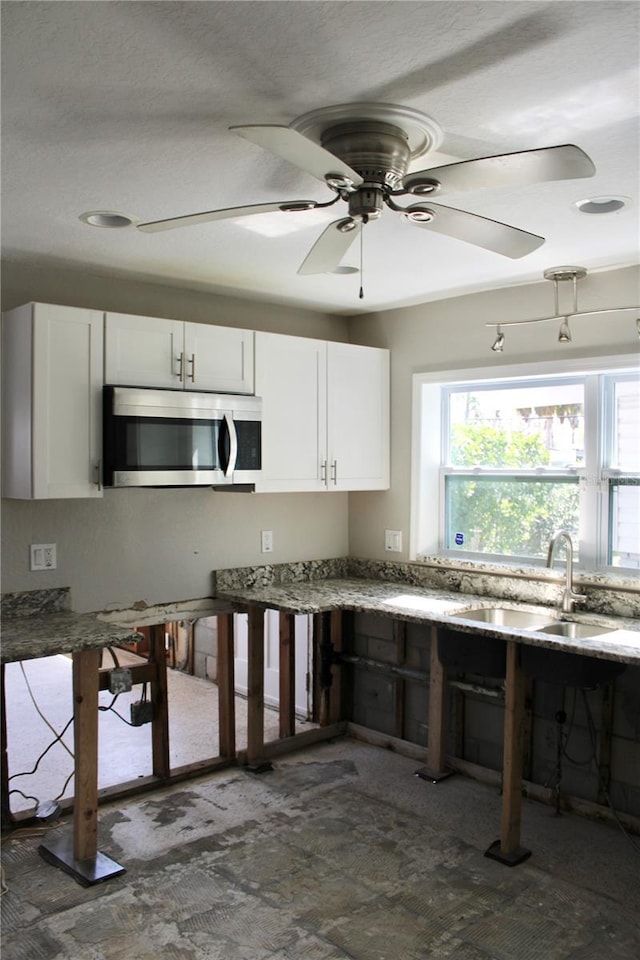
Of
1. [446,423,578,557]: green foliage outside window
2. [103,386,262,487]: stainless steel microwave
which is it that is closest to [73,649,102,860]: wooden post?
[103,386,262,487]: stainless steel microwave

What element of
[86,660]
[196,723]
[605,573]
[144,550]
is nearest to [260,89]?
[86,660]

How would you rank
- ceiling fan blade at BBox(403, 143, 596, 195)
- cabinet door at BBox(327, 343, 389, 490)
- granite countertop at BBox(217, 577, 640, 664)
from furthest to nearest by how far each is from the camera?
cabinet door at BBox(327, 343, 389, 490) < granite countertop at BBox(217, 577, 640, 664) < ceiling fan blade at BBox(403, 143, 596, 195)

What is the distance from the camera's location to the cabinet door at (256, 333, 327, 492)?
360 centimetres

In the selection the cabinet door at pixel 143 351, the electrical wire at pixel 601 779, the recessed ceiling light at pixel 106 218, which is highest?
the recessed ceiling light at pixel 106 218

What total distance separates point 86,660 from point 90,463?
750 millimetres

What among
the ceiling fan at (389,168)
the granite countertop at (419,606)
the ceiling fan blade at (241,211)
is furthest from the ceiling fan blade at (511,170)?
the granite countertop at (419,606)

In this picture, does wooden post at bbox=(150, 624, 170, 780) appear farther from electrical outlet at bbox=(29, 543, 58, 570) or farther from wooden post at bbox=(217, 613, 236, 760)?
electrical outlet at bbox=(29, 543, 58, 570)

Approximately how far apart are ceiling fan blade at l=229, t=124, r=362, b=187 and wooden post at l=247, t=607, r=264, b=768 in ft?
7.90

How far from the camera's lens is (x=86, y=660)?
107 inches

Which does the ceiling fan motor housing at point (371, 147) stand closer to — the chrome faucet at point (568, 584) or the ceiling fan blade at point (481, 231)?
the ceiling fan blade at point (481, 231)

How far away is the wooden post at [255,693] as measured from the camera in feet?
12.3

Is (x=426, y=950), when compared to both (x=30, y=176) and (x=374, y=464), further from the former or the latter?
(x=30, y=176)

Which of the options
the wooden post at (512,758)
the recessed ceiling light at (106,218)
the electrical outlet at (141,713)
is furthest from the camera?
the electrical outlet at (141,713)

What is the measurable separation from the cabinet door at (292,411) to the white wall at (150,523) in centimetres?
32
